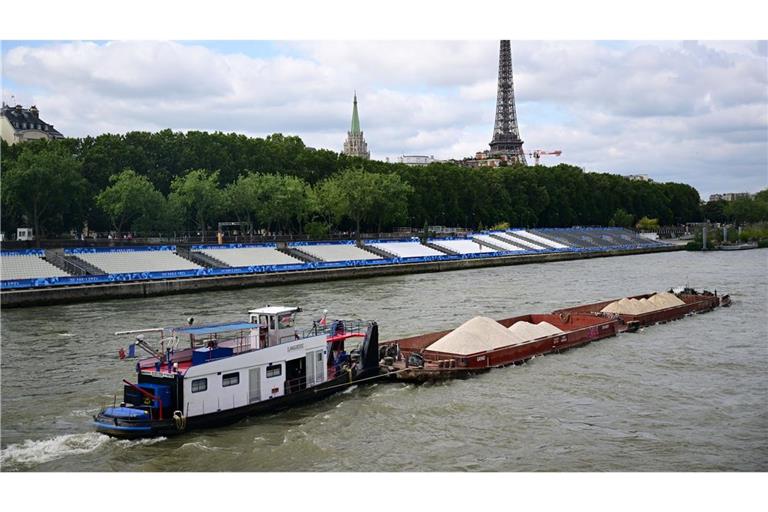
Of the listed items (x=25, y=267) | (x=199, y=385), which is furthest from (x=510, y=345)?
(x=25, y=267)

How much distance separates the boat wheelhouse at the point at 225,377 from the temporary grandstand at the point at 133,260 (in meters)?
33.9

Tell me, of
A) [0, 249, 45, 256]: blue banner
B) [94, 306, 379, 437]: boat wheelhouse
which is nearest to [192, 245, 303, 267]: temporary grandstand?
[0, 249, 45, 256]: blue banner

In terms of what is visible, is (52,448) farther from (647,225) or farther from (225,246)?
(647,225)

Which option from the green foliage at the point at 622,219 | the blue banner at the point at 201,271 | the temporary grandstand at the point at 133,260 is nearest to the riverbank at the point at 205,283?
the blue banner at the point at 201,271

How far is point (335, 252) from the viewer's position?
76.3 meters

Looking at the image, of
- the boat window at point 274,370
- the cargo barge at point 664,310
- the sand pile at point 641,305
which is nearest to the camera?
the boat window at point 274,370

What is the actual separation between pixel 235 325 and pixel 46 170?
157 feet

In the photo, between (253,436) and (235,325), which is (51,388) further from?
(253,436)

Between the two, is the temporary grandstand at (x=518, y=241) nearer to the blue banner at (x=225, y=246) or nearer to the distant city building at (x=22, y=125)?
the blue banner at (x=225, y=246)

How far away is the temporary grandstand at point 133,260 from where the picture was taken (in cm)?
5569

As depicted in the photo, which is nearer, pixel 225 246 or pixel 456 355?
pixel 456 355

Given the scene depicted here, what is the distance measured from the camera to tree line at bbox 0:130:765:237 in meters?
67.9

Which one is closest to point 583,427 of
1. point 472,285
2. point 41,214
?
point 472,285

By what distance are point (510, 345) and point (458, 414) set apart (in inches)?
324
